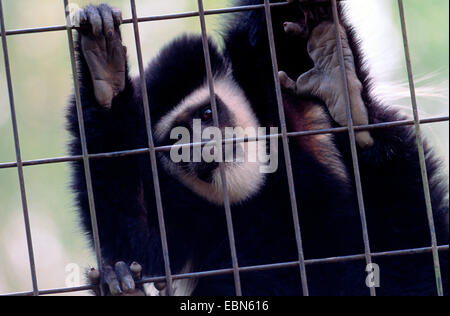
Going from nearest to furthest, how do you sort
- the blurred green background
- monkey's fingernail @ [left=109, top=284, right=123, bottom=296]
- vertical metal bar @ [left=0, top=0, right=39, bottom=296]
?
1. vertical metal bar @ [left=0, top=0, right=39, bottom=296]
2. monkey's fingernail @ [left=109, top=284, right=123, bottom=296]
3. the blurred green background

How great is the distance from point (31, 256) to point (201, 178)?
0.91 metres

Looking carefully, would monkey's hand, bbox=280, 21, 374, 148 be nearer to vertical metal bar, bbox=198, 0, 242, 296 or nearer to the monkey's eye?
vertical metal bar, bbox=198, 0, 242, 296

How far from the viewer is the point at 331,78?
2027 millimetres

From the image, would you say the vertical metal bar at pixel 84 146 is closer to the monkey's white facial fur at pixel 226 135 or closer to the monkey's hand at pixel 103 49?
the monkey's hand at pixel 103 49

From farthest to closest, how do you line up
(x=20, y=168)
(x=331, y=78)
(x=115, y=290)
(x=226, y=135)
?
(x=226, y=135), (x=331, y=78), (x=115, y=290), (x=20, y=168)

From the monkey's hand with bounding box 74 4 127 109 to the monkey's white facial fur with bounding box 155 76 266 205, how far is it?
0.58 meters

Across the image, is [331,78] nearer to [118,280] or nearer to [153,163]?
[153,163]

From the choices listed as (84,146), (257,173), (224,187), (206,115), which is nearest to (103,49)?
(84,146)

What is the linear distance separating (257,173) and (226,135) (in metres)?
0.19

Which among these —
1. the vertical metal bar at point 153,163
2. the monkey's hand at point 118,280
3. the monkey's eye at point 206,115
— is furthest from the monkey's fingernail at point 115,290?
the monkey's eye at point 206,115

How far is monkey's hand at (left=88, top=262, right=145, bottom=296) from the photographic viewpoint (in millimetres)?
1908

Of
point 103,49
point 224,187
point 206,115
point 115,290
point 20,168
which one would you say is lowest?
point 115,290

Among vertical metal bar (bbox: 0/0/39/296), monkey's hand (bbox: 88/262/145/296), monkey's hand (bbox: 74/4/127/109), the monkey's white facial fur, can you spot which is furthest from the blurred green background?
vertical metal bar (bbox: 0/0/39/296)

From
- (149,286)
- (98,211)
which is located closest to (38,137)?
(149,286)
